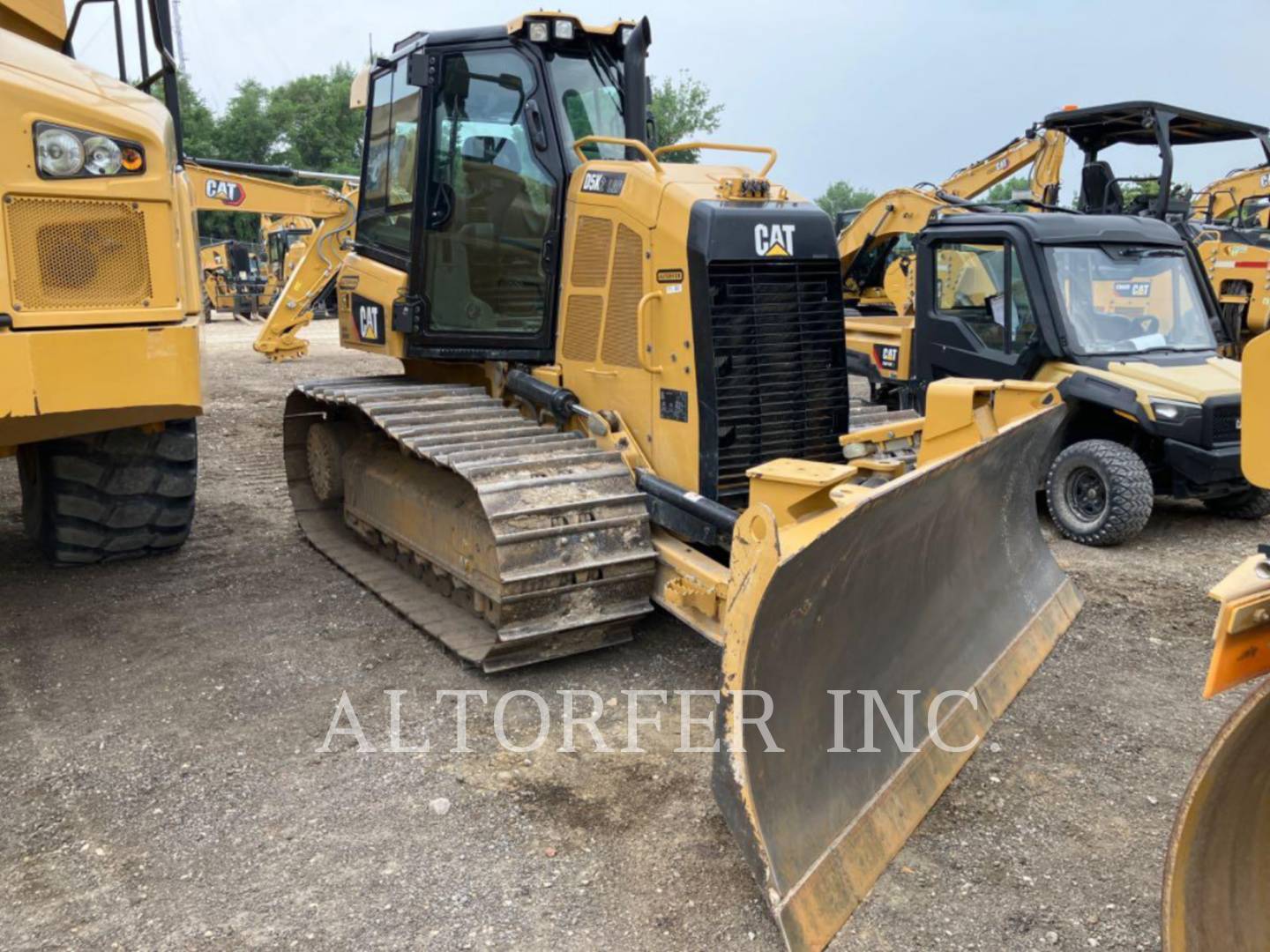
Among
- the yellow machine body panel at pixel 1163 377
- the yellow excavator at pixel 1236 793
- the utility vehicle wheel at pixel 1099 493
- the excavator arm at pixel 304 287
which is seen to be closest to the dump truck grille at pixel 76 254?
the yellow excavator at pixel 1236 793

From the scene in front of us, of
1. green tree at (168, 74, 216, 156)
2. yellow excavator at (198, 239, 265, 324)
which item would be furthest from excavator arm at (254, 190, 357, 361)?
green tree at (168, 74, 216, 156)

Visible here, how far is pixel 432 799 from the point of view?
3.23 m

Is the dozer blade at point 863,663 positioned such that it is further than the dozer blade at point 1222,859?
Yes

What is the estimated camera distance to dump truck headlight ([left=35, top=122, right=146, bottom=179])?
125 inches

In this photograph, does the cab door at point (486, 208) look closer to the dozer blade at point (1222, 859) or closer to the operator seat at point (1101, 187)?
the dozer blade at point (1222, 859)

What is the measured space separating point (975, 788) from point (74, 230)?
3388mm

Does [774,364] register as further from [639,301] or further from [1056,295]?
[1056,295]

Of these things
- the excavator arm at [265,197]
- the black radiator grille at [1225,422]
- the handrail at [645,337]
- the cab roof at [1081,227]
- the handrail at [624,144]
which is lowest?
the black radiator grille at [1225,422]

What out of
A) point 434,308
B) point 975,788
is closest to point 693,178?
point 434,308

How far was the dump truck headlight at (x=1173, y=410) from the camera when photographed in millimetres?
6023

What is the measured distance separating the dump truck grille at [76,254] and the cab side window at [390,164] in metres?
1.76

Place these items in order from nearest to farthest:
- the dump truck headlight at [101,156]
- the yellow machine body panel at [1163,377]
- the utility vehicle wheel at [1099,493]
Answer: the dump truck headlight at [101,156], the utility vehicle wheel at [1099,493], the yellow machine body panel at [1163,377]

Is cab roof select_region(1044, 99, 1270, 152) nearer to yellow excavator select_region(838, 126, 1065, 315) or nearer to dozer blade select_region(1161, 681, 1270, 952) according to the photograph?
yellow excavator select_region(838, 126, 1065, 315)

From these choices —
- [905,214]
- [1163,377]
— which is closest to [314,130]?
[905,214]
